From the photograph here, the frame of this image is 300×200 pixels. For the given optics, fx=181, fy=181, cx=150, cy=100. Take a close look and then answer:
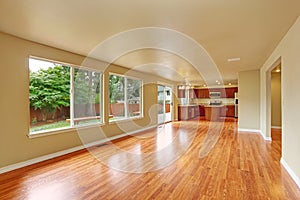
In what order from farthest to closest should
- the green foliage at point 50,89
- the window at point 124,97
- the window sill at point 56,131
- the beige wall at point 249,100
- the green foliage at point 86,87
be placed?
the beige wall at point 249,100, the window at point 124,97, the green foliage at point 86,87, the green foliage at point 50,89, the window sill at point 56,131

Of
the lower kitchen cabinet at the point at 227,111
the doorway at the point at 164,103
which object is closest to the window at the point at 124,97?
the doorway at the point at 164,103

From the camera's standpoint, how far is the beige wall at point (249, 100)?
6.59 metres

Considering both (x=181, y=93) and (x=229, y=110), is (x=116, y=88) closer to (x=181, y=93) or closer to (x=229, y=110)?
(x=181, y=93)

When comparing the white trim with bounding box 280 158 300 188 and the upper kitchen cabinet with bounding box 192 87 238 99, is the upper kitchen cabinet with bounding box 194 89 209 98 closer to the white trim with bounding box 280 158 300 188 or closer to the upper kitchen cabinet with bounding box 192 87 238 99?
the upper kitchen cabinet with bounding box 192 87 238 99

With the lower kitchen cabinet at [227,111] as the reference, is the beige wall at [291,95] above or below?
above

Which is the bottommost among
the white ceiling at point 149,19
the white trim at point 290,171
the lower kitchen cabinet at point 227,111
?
the white trim at point 290,171

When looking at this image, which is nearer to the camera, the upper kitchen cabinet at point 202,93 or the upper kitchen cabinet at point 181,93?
the upper kitchen cabinet at point 181,93

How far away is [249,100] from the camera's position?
6.70 m

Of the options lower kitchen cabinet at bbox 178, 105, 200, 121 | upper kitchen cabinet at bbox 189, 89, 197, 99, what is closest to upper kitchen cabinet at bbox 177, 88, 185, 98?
lower kitchen cabinet at bbox 178, 105, 200, 121

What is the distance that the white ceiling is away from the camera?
2.13m

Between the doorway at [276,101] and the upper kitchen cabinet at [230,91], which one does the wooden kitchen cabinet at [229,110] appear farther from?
the doorway at [276,101]

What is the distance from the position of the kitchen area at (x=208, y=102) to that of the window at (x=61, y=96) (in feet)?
22.1

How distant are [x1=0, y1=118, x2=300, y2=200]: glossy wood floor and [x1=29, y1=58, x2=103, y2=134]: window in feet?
2.73

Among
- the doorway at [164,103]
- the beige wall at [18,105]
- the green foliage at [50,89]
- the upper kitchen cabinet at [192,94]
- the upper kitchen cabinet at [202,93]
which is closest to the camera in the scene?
the beige wall at [18,105]
